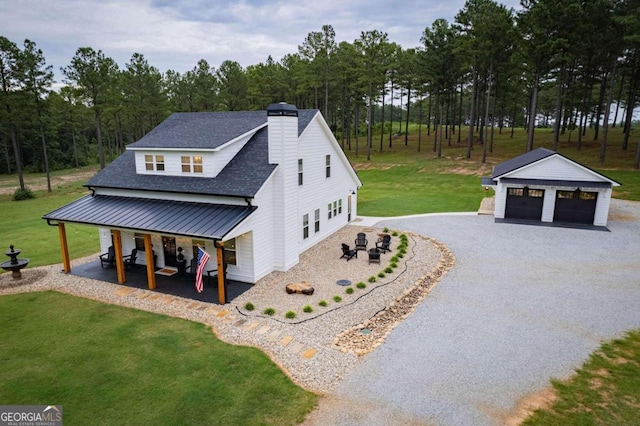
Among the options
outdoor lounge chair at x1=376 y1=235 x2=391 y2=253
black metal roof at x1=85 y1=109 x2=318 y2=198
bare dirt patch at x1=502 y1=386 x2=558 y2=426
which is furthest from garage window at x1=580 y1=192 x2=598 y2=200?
bare dirt patch at x1=502 y1=386 x2=558 y2=426

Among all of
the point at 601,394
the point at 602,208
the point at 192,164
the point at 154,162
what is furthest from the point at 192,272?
the point at 602,208

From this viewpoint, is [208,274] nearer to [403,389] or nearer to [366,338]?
[366,338]

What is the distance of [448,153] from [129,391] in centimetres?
4774

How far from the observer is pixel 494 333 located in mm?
10656

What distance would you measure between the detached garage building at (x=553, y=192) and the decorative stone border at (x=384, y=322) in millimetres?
11463

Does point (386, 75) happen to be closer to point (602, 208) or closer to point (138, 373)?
point (602, 208)

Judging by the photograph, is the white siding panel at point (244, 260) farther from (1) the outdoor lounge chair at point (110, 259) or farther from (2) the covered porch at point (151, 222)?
(1) the outdoor lounge chair at point (110, 259)

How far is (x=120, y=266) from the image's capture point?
14.4m

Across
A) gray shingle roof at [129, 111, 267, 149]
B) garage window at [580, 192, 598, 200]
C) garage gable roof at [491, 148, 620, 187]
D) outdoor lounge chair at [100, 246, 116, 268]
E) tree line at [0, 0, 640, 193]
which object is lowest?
outdoor lounge chair at [100, 246, 116, 268]

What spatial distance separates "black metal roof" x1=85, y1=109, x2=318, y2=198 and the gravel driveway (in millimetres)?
7790

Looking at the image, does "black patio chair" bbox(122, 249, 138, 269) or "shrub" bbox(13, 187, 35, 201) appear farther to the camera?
"shrub" bbox(13, 187, 35, 201)

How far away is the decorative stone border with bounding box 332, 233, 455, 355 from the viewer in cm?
1012

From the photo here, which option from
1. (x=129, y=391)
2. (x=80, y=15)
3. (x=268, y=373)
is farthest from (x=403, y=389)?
(x=80, y=15)

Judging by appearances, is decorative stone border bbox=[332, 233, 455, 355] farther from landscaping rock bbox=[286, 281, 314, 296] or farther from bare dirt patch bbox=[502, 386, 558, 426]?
bare dirt patch bbox=[502, 386, 558, 426]
